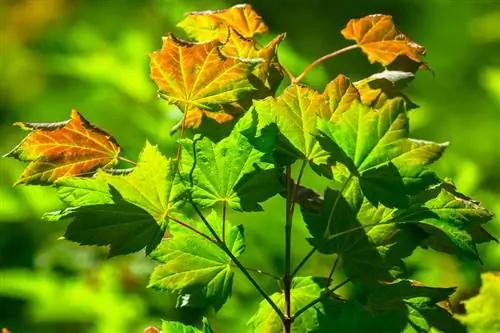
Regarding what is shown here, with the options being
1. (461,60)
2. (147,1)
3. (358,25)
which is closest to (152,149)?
(358,25)

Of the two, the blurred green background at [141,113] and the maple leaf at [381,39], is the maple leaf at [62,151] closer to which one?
the maple leaf at [381,39]

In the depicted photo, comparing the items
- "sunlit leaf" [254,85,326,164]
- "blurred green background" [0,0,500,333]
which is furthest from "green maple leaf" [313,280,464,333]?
"blurred green background" [0,0,500,333]

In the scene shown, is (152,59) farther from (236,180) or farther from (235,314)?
(235,314)

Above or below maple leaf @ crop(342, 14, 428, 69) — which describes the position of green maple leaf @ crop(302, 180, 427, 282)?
below

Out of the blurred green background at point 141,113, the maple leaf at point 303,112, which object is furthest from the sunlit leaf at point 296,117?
the blurred green background at point 141,113

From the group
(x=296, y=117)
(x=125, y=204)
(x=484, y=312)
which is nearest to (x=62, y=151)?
(x=125, y=204)

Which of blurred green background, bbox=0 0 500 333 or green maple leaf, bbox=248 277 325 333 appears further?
blurred green background, bbox=0 0 500 333

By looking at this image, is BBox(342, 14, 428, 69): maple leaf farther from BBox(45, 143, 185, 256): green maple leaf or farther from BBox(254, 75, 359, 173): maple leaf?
BBox(45, 143, 185, 256): green maple leaf

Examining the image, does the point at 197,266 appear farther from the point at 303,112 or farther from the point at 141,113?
the point at 141,113
